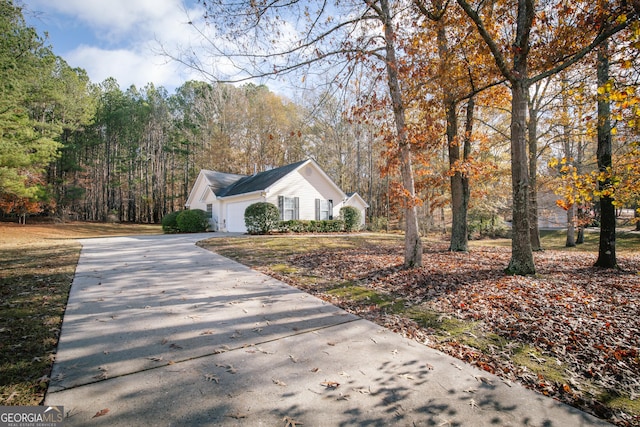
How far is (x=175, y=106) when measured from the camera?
35.6 m

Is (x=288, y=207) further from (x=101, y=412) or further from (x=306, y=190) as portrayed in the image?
(x=101, y=412)

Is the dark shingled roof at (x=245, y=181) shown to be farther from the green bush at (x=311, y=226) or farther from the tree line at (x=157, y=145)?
the tree line at (x=157, y=145)

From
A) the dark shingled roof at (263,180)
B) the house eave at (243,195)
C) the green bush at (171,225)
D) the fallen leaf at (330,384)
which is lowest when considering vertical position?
the fallen leaf at (330,384)

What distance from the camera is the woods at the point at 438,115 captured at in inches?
217

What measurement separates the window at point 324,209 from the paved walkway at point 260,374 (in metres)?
15.2

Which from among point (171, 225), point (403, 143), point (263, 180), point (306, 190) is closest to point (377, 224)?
point (306, 190)

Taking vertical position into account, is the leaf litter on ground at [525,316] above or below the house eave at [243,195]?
below

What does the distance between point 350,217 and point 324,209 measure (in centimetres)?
198

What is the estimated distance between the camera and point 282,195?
58.3 ft

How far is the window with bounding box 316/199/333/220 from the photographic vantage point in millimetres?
19672

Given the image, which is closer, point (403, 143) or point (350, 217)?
point (403, 143)

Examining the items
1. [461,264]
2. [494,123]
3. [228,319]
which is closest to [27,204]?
[228,319]

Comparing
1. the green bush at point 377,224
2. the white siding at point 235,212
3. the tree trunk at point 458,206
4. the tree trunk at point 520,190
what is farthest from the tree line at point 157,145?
the tree trunk at point 520,190

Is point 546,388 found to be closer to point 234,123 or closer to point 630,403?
point 630,403
